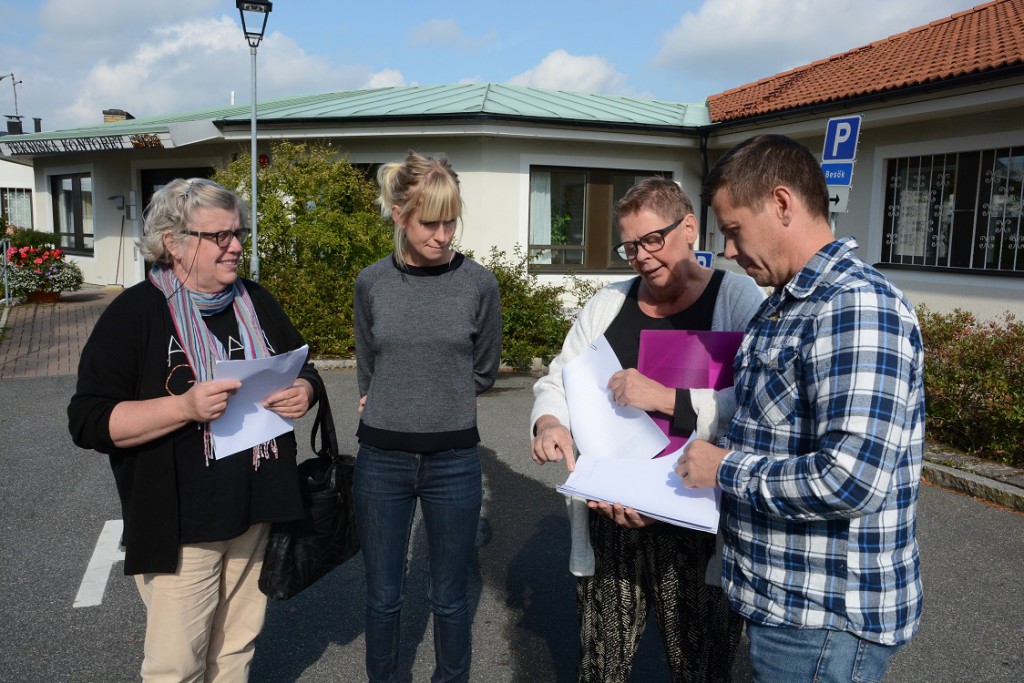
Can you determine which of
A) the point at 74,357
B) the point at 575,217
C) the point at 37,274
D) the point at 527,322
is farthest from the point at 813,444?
the point at 37,274

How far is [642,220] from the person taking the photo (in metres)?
2.37

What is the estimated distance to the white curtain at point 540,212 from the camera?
43.7 feet

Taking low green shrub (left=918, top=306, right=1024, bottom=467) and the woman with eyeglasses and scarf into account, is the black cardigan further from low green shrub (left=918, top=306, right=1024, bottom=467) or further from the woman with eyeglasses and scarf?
low green shrub (left=918, top=306, right=1024, bottom=467)

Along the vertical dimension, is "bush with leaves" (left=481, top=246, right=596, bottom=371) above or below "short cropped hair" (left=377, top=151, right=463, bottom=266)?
below

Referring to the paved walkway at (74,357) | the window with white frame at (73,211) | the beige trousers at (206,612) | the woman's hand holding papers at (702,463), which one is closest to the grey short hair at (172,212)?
the beige trousers at (206,612)

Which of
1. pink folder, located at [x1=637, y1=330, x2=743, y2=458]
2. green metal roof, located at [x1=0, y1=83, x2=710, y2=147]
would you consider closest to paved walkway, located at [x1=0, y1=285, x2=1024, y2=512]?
green metal roof, located at [x1=0, y1=83, x2=710, y2=147]

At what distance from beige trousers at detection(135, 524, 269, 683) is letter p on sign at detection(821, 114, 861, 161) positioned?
21.6 ft

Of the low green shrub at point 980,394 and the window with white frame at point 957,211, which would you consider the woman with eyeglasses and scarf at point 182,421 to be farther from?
the window with white frame at point 957,211

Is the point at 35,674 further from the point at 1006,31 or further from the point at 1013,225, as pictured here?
the point at 1006,31

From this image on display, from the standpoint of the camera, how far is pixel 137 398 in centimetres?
222

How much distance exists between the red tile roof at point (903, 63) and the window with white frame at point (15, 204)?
25.2m

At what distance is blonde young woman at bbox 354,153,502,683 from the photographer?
8.76ft

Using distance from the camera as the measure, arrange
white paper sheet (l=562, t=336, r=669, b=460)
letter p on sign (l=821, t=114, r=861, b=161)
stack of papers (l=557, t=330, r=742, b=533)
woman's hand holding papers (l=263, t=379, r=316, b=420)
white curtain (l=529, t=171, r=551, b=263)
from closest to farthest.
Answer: stack of papers (l=557, t=330, r=742, b=533)
white paper sheet (l=562, t=336, r=669, b=460)
woman's hand holding papers (l=263, t=379, r=316, b=420)
letter p on sign (l=821, t=114, r=861, b=161)
white curtain (l=529, t=171, r=551, b=263)

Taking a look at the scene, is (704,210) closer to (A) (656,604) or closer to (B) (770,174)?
(A) (656,604)
